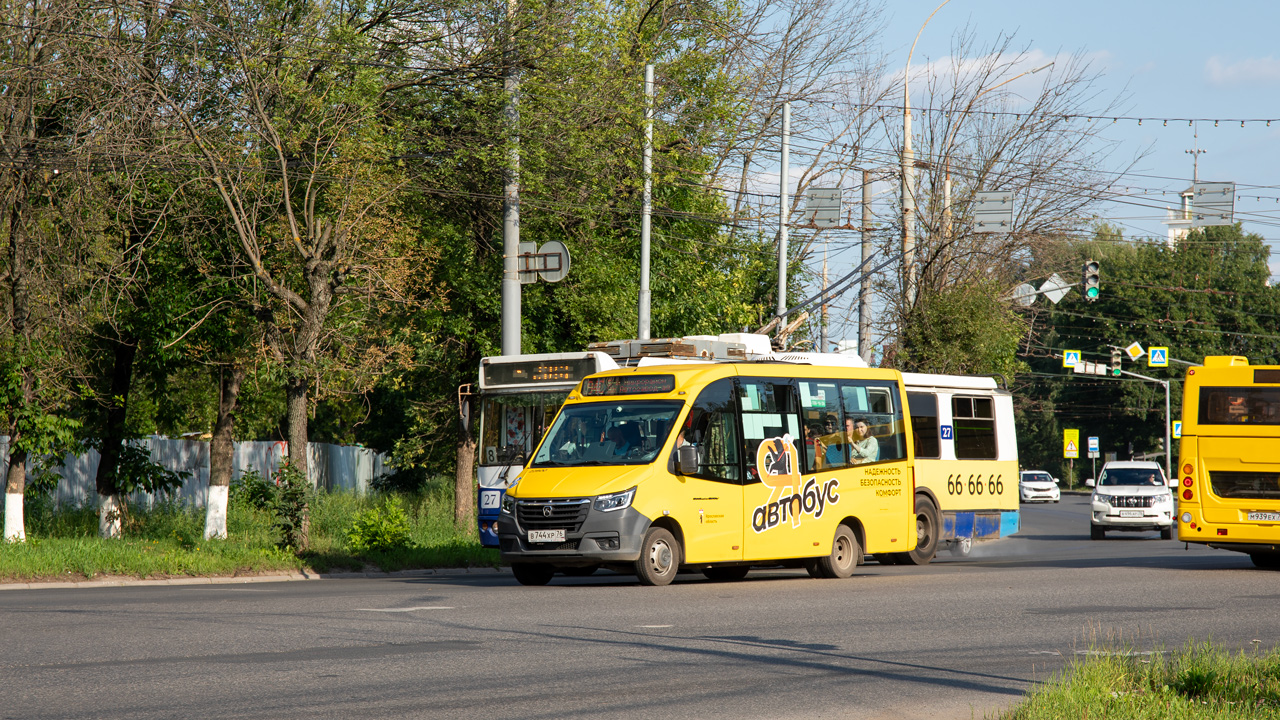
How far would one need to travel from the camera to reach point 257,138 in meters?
21.1

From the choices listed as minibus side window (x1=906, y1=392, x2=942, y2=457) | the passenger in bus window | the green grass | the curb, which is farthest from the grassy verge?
the green grass

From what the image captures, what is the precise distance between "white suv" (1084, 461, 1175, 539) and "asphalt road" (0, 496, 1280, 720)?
15234 millimetres

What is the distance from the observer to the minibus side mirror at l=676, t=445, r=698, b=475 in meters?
15.5

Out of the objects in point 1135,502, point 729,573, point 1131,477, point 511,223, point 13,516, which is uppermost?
point 511,223

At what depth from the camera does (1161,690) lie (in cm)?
757

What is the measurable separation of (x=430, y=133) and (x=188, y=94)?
451 centimetres

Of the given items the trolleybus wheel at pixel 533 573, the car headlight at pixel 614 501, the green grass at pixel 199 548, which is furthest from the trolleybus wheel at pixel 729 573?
the green grass at pixel 199 548

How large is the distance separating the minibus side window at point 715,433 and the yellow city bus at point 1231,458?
23.3 ft

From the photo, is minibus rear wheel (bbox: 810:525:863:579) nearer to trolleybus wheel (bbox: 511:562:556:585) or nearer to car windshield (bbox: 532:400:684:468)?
car windshield (bbox: 532:400:684:468)

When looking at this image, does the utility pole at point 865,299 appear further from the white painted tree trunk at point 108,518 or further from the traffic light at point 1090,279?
the white painted tree trunk at point 108,518

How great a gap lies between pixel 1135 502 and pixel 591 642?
25000 mm

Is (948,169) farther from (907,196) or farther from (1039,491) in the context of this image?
(1039,491)

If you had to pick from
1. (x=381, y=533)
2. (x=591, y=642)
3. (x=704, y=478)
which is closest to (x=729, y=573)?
(x=704, y=478)

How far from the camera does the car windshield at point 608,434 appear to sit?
15.8 metres
